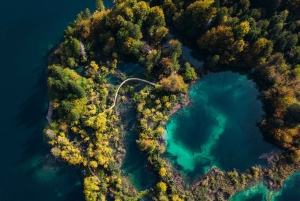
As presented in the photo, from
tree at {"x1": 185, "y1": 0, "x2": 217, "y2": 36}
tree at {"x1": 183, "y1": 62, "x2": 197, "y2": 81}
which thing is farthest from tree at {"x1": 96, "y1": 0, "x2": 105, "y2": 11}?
tree at {"x1": 183, "y1": 62, "x2": 197, "y2": 81}

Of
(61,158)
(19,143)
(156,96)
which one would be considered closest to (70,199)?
(61,158)

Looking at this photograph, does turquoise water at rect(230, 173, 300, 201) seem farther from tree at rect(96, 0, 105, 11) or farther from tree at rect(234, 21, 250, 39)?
tree at rect(96, 0, 105, 11)

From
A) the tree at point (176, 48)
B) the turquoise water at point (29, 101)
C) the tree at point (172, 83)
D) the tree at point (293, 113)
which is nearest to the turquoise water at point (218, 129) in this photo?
the tree at point (172, 83)

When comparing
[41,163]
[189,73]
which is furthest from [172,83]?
[41,163]

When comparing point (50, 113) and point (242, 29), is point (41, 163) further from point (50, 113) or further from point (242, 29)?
point (242, 29)

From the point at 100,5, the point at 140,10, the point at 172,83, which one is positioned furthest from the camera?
the point at 100,5

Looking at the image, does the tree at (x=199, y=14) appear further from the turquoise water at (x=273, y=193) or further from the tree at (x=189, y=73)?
the turquoise water at (x=273, y=193)

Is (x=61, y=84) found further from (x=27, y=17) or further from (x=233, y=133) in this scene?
(x=233, y=133)
